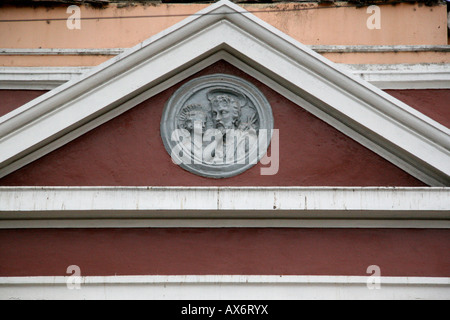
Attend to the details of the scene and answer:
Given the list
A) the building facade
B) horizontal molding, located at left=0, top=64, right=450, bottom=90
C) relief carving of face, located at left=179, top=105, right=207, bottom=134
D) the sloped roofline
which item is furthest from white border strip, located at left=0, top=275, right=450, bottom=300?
horizontal molding, located at left=0, top=64, right=450, bottom=90

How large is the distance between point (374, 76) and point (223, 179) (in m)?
1.86

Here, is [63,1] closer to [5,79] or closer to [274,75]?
[5,79]

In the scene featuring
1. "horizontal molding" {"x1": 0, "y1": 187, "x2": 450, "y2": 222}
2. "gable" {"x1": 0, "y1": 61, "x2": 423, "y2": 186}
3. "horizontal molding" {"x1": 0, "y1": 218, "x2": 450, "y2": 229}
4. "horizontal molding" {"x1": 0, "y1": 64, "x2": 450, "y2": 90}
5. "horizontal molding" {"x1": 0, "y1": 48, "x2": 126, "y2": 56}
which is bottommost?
"horizontal molding" {"x1": 0, "y1": 218, "x2": 450, "y2": 229}

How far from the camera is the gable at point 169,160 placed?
22.8ft

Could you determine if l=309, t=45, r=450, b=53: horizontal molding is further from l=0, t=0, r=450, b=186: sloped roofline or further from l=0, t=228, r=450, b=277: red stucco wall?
l=0, t=228, r=450, b=277: red stucco wall

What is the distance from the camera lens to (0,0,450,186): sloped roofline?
6.80 meters

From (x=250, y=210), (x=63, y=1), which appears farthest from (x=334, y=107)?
(x=63, y=1)

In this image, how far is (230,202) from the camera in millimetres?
6727

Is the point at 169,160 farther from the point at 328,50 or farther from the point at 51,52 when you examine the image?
the point at 51,52

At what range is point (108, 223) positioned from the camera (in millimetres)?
6938

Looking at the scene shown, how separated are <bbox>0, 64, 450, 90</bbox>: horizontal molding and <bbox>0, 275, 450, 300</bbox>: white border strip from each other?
1.95 m

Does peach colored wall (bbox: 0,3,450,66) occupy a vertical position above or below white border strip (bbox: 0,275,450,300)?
above

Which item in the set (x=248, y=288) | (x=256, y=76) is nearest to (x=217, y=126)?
(x=256, y=76)
